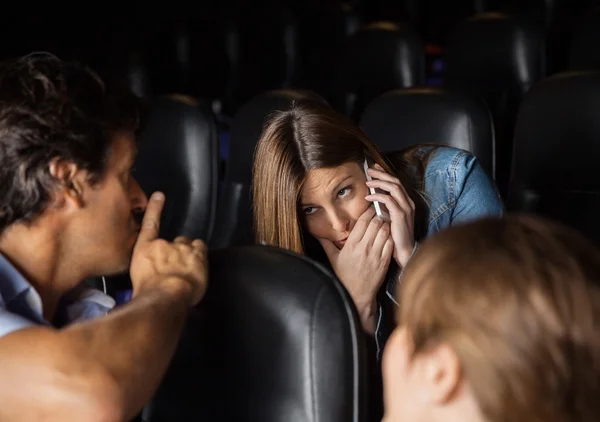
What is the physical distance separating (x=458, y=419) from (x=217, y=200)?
74.6 inches

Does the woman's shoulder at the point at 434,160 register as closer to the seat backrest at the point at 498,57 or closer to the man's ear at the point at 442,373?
the man's ear at the point at 442,373

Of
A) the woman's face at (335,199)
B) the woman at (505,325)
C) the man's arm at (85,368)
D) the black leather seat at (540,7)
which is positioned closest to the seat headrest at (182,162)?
the woman's face at (335,199)

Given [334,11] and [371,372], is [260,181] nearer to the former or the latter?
[371,372]

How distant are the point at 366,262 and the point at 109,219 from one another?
22.7 inches

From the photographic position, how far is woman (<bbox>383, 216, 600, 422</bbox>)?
2.30 ft

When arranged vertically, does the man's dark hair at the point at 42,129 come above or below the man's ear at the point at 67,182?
above

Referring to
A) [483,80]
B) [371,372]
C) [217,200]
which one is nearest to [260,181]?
[371,372]

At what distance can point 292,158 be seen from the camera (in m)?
1.66

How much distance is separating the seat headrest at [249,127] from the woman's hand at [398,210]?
799mm

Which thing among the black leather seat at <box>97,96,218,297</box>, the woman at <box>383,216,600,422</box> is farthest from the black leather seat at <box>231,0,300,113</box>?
the woman at <box>383,216,600,422</box>

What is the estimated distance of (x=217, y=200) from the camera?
2600 mm

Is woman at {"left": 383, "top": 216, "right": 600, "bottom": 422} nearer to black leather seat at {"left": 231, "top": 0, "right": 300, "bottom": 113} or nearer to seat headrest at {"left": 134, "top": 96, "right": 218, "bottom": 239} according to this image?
seat headrest at {"left": 134, "top": 96, "right": 218, "bottom": 239}

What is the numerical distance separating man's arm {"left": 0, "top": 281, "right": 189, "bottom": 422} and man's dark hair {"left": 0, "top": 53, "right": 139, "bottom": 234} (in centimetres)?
19

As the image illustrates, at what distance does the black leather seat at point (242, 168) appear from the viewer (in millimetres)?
2436
